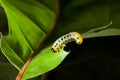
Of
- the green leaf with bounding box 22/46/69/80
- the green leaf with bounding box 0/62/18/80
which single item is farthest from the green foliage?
the green leaf with bounding box 0/62/18/80

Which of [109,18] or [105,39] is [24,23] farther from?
[105,39]

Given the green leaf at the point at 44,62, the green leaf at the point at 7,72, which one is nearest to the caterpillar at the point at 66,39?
the green leaf at the point at 44,62

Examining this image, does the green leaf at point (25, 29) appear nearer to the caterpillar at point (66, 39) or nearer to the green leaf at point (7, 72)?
the caterpillar at point (66, 39)

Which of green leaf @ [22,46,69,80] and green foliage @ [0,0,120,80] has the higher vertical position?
green foliage @ [0,0,120,80]

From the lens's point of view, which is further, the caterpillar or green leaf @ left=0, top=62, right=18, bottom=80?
green leaf @ left=0, top=62, right=18, bottom=80

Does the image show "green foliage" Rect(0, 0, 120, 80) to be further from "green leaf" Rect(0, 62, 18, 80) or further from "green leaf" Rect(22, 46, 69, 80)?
"green leaf" Rect(0, 62, 18, 80)

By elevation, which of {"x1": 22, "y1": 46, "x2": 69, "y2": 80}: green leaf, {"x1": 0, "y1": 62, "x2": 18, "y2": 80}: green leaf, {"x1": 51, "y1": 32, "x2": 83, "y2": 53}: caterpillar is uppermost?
{"x1": 51, "y1": 32, "x2": 83, "y2": 53}: caterpillar

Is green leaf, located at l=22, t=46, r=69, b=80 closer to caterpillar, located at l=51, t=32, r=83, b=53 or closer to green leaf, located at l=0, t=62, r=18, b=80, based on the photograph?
caterpillar, located at l=51, t=32, r=83, b=53

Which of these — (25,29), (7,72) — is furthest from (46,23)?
(7,72)
